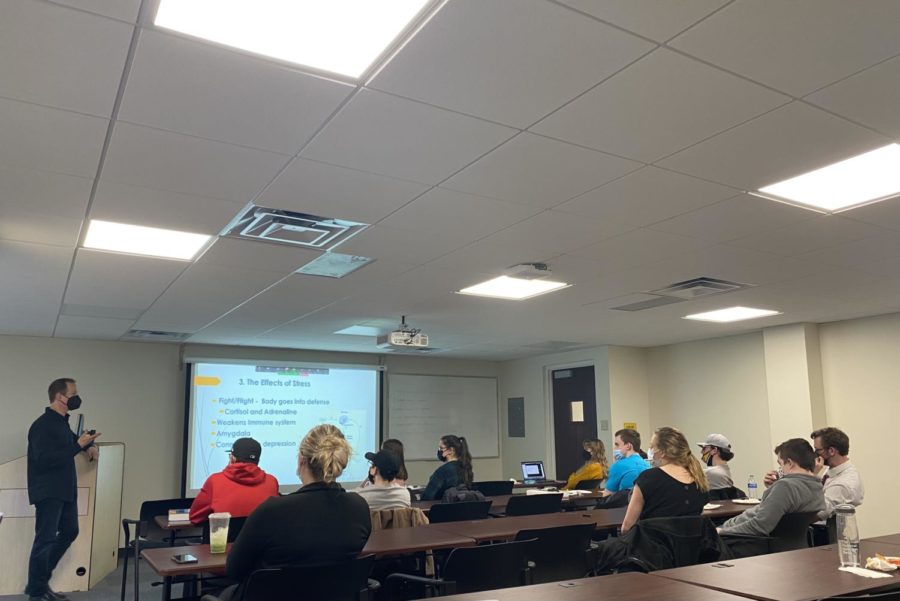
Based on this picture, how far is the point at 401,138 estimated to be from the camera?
8.52ft

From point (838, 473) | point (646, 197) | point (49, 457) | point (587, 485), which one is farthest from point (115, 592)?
point (838, 473)

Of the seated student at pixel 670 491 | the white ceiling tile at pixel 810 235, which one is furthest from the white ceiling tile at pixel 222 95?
the white ceiling tile at pixel 810 235

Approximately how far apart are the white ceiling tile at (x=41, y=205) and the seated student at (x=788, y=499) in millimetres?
3731

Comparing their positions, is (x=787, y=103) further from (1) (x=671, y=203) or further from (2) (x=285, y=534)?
(2) (x=285, y=534)

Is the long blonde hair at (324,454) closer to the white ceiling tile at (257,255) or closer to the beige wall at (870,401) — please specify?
the white ceiling tile at (257,255)

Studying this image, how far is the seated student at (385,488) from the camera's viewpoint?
156 inches

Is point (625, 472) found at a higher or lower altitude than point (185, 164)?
lower

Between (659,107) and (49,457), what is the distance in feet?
16.2

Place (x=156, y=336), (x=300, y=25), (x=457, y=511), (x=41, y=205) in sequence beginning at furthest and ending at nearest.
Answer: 1. (x=156, y=336)
2. (x=457, y=511)
3. (x=41, y=205)
4. (x=300, y=25)

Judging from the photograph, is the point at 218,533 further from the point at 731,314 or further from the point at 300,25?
the point at 731,314

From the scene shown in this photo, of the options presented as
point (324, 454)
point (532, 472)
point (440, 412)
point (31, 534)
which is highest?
point (440, 412)

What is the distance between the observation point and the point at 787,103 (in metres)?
2.35

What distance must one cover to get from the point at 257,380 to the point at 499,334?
312cm

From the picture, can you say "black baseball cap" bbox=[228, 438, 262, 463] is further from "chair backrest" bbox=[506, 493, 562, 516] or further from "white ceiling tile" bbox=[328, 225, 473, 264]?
"chair backrest" bbox=[506, 493, 562, 516]
